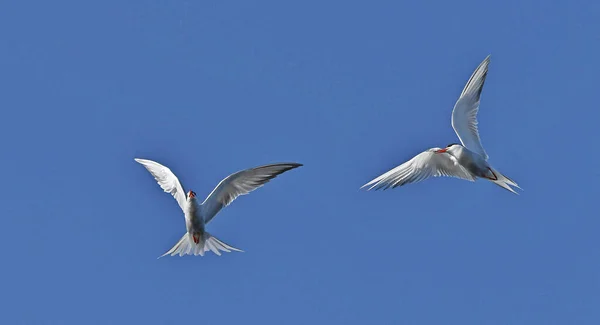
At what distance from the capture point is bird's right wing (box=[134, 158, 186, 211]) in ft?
59.4

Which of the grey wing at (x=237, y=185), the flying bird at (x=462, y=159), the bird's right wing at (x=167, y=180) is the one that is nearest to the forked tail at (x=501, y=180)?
the flying bird at (x=462, y=159)

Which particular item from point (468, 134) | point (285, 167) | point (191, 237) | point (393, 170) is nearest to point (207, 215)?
point (191, 237)

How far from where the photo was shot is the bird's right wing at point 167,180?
18.1 m

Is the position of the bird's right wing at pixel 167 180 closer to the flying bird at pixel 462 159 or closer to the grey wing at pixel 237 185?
the grey wing at pixel 237 185

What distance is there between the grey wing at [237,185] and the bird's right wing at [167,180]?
608mm

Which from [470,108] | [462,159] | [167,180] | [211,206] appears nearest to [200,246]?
[211,206]

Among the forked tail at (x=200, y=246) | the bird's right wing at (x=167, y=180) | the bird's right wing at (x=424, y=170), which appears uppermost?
the bird's right wing at (x=167, y=180)

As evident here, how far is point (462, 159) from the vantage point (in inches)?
674

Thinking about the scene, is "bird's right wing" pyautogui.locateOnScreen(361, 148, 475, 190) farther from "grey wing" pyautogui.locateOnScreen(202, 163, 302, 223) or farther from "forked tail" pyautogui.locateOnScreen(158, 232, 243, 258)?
"forked tail" pyautogui.locateOnScreen(158, 232, 243, 258)

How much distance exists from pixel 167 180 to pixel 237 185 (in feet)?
5.63

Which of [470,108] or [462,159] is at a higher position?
[470,108]

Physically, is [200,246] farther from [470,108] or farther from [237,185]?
[470,108]

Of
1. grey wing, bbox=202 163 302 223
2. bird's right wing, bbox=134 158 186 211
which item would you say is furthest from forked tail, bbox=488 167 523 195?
bird's right wing, bbox=134 158 186 211

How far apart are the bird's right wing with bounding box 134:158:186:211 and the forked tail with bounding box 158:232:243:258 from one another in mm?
605
